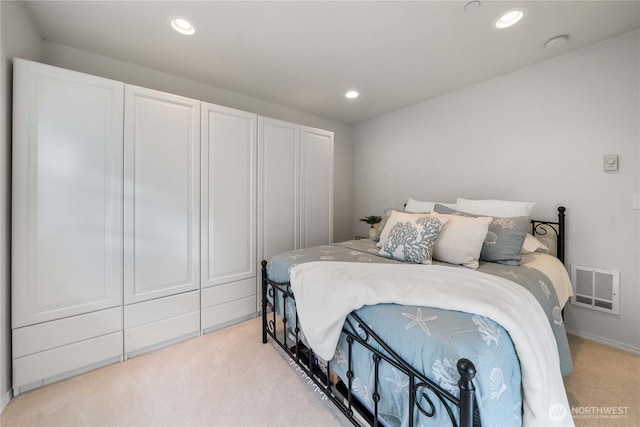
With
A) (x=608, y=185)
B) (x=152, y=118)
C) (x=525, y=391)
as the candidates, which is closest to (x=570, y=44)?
(x=608, y=185)

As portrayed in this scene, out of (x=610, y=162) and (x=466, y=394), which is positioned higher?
(x=610, y=162)

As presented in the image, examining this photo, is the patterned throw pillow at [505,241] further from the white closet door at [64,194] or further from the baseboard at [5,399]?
the baseboard at [5,399]

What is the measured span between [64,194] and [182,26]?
1.43 m

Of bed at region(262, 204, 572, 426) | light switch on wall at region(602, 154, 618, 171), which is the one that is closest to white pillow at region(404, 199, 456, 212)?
bed at region(262, 204, 572, 426)

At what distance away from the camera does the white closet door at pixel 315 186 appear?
9.45 feet

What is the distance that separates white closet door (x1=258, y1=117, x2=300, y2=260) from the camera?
8.37 feet

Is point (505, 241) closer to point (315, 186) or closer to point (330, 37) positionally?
point (315, 186)

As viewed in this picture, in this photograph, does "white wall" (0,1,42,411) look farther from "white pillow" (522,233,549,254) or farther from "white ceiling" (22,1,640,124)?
"white pillow" (522,233,549,254)

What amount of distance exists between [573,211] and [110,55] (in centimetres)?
426

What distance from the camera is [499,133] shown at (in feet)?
8.37

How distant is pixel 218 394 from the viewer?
154cm

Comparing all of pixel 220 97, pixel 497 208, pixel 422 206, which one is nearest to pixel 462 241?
pixel 497 208

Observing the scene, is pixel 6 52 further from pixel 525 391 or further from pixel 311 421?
pixel 525 391

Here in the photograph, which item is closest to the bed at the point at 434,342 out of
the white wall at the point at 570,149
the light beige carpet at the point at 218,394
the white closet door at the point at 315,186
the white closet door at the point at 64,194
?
the light beige carpet at the point at 218,394
